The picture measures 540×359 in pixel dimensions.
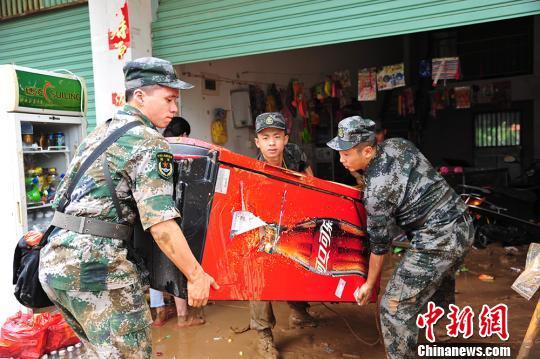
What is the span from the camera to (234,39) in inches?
181

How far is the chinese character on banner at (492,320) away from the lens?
2988mm

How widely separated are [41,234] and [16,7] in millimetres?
5446

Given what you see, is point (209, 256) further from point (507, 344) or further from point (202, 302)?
point (507, 344)

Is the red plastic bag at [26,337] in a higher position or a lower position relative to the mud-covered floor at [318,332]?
higher

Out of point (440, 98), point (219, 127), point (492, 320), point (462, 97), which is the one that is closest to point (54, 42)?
point (219, 127)

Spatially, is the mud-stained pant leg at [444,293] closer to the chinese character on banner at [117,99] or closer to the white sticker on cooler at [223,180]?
the white sticker on cooler at [223,180]

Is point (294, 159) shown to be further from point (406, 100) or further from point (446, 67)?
point (406, 100)

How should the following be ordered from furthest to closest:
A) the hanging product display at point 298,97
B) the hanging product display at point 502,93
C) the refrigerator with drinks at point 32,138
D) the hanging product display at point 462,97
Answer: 1. the hanging product display at point 502,93
2. the hanging product display at point 462,97
3. the hanging product display at point 298,97
4. the refrigerator with drinks at point 32,138

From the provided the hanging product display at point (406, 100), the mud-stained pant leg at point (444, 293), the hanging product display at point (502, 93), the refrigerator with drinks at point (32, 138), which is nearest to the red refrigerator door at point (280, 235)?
the mud-stained pant leg at point (444, 293)

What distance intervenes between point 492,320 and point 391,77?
3.72 m

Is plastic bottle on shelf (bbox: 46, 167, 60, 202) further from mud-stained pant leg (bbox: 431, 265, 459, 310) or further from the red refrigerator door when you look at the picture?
mud-stained pant leg (bbox: 431, 265, 459, 310)

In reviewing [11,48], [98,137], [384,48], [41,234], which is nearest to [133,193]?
[98,137]

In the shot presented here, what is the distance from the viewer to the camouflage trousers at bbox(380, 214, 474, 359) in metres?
2.61

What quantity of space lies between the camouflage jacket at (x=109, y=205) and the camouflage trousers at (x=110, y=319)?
0.05 m
